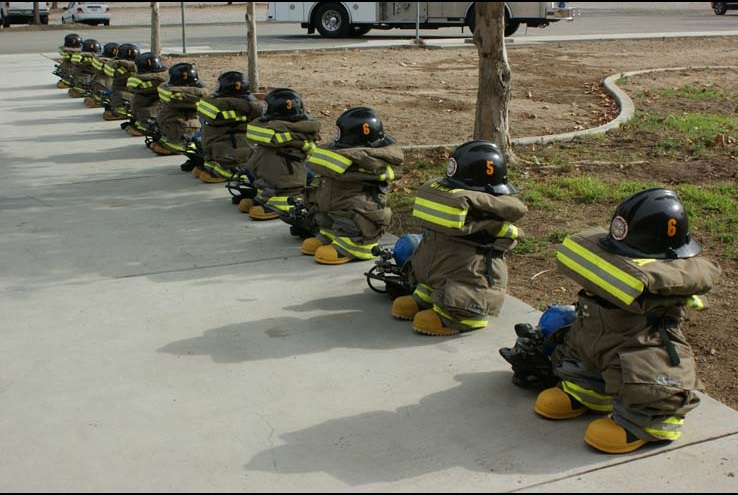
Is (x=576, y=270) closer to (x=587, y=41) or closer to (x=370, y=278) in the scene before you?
(x=370, y=278)

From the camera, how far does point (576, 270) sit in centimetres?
450

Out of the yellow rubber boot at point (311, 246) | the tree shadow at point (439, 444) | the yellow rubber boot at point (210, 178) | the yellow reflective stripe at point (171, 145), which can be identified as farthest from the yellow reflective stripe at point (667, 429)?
the yellow reflective stripe at point (171, 145)

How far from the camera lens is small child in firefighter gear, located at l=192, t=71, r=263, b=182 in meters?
9.04

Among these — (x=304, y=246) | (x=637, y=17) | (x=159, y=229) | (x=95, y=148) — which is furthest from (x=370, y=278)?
(x=637, y=17)

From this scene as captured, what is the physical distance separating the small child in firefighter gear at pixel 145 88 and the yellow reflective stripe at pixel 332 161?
5.07 m

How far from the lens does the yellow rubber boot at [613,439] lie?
428cm

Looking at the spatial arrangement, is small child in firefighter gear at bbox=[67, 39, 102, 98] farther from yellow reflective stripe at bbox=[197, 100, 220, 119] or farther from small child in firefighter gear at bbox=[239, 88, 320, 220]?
small child in firefighter gear at bbox=[239, 88, 320, 220]

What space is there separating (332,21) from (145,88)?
50.8ft

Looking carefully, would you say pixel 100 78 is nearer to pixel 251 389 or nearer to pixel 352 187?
pixel 352 187

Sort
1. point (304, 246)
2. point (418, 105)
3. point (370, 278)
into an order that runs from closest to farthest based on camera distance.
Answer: point (370, 278), point (304, 246), point (418, 105)

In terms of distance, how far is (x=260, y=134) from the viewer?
793 centimetres

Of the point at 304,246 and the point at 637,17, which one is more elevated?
the point at 637,17

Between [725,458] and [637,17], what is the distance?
114ft

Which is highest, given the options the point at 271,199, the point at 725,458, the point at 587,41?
the point at 587,41
